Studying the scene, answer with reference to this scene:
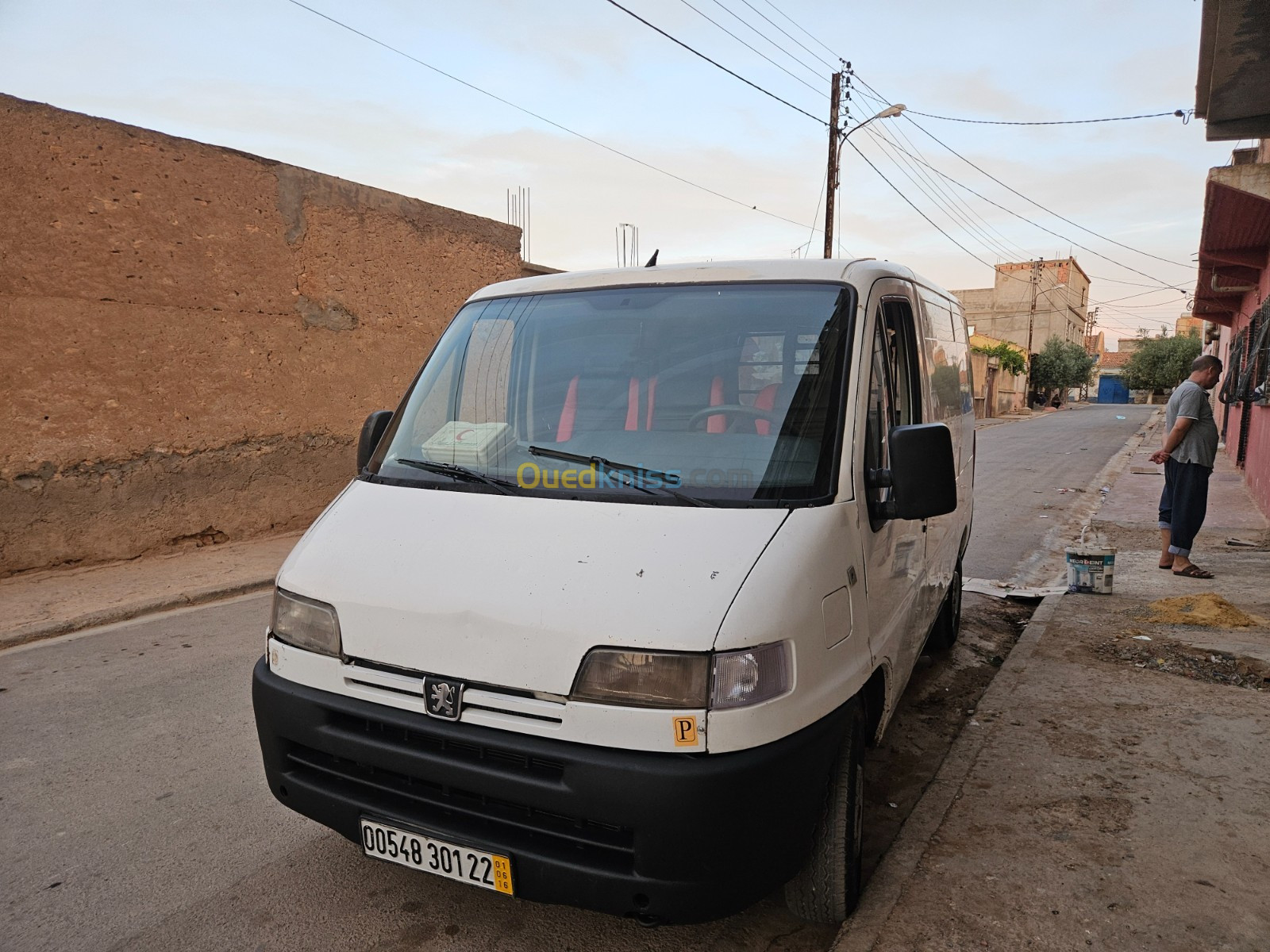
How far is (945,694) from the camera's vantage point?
4.96 metres

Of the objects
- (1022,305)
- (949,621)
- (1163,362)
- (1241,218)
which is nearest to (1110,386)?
(1022,305)

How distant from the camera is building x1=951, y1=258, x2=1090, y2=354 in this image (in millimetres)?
75688

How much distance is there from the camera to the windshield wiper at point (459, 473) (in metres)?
2.83

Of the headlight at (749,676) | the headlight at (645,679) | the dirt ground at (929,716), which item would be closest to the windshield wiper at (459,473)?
the headlight at (645,679)

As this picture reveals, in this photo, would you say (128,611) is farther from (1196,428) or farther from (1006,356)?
(1006,356)

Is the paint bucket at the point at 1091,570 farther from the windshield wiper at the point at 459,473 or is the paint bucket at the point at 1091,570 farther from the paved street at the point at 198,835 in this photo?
the windshield wiper at the point at 459,473

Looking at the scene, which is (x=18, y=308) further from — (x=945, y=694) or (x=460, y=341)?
(x=945, y=694)

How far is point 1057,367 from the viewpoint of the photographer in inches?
2527

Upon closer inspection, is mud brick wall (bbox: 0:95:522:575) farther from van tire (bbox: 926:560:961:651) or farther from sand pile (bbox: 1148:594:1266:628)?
sand pile (bbox: 1148:594:1266:628)

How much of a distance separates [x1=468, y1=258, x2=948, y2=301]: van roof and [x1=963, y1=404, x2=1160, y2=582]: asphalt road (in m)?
5.67

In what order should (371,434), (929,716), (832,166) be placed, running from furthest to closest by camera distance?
1. (832,166)
2. (929,716)
3. (371,434)

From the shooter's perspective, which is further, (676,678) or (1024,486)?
(1024,486)

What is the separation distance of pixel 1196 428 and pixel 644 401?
238 inches

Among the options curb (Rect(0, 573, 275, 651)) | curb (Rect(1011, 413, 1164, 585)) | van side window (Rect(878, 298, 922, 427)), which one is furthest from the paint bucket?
curb (Rect(0, 573, 275, 651))
